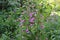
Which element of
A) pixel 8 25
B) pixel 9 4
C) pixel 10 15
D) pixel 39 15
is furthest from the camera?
pixel 9 4

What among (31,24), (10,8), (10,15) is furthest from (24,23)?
(10,8)

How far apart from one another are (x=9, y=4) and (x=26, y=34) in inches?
104

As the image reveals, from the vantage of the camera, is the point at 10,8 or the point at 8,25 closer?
the point at 8,25

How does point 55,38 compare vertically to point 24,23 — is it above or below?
below

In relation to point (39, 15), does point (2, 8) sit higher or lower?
lower

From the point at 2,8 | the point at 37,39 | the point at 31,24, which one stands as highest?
the point at 31,24

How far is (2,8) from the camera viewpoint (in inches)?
264

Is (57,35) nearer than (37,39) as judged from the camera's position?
No

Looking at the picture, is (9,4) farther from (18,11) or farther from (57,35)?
(57,35)

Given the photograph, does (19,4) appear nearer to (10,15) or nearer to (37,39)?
(10,15)

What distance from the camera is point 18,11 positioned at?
19.5ft

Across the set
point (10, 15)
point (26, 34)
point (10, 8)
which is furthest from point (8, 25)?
point (26, 34)

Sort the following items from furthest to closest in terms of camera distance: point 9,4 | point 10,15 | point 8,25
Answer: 1. point 9,4
2. point 10,15
3. point 8,25

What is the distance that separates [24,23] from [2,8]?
296 centimetres
